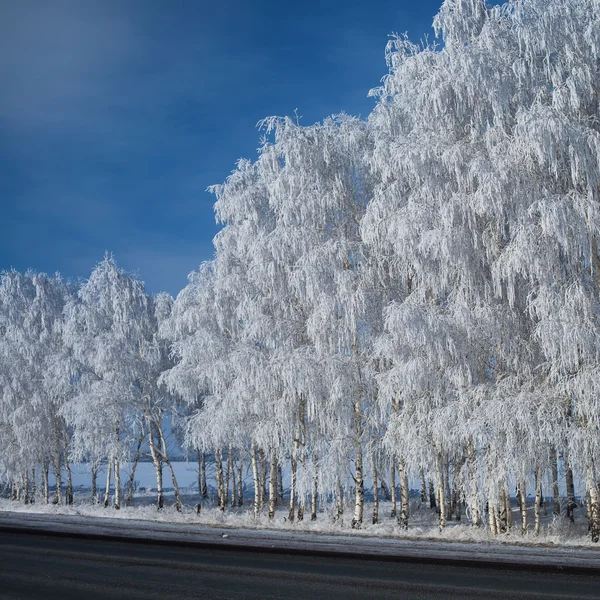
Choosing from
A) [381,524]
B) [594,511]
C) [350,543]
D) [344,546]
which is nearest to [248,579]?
[344,546]

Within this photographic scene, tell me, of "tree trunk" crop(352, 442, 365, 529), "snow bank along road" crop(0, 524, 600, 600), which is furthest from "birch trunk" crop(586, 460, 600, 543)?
"snow bank along road" crop(0, 524, 600, 600)

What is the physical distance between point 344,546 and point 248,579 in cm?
375

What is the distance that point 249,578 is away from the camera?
28.4ft

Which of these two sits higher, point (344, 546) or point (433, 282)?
point (433, 282)

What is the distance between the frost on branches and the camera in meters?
13.8

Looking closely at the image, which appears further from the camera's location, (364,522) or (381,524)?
(364,522)

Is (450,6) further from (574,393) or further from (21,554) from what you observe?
(21,554)

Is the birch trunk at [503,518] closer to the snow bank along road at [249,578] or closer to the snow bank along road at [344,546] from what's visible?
the snow bank along road at [344,546]

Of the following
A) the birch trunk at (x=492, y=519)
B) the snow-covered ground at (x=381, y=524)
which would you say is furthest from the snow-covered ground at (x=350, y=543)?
the birch trunk at (x=492, y=519)

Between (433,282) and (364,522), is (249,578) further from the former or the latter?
(364,522)

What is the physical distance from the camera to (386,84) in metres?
18.2

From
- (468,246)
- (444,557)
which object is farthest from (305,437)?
(444,557)

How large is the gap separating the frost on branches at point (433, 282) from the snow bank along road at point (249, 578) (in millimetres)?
5341

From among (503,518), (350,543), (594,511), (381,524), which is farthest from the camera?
(381,524)
